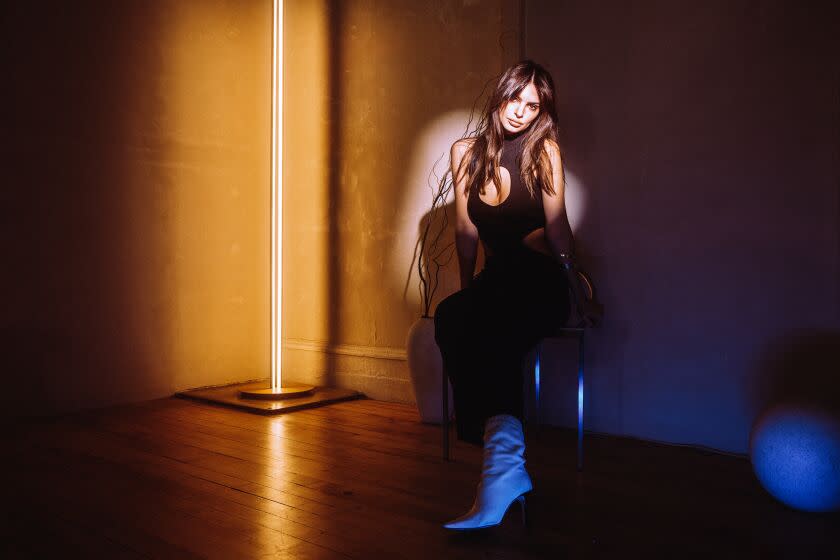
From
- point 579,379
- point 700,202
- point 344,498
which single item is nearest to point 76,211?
point 344,498

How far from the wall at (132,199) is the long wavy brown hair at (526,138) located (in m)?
1.71

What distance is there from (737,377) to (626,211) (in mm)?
740

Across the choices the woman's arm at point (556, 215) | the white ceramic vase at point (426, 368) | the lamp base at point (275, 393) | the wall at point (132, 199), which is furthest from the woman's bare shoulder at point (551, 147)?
the wall at point (132, 199)

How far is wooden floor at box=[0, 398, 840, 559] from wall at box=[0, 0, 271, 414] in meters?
0.43

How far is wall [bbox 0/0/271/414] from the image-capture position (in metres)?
2.79

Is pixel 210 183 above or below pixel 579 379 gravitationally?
above

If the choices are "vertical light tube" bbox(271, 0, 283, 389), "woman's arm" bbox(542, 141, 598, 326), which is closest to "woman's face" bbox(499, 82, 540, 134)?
"woman's arm" bbox(542, 141, 598, 326)

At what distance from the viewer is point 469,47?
3123 millimetres

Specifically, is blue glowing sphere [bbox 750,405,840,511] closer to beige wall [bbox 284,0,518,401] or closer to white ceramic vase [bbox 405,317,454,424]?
white ceramic vase [bbox 405,317,454,424]

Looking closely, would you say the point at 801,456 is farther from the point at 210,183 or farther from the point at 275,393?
the point at 210,183

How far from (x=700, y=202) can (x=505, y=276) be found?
936 mm

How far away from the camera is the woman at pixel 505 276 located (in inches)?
65.8

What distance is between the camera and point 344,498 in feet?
6.26

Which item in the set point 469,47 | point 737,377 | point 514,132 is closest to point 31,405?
point 514,132
